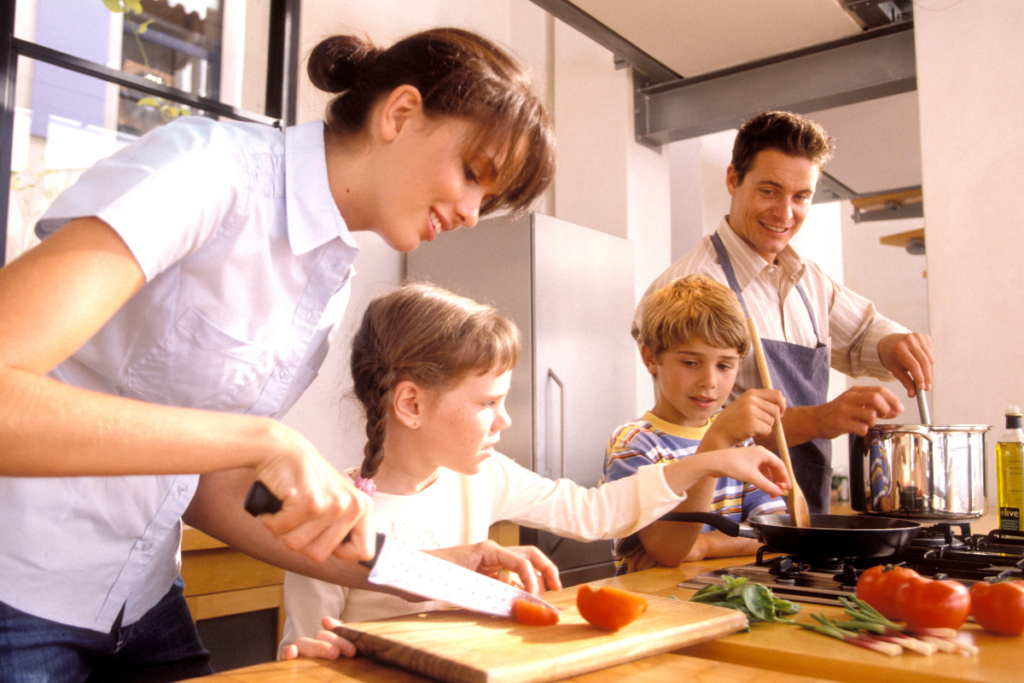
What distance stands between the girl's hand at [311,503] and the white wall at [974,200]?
2164 millimetres

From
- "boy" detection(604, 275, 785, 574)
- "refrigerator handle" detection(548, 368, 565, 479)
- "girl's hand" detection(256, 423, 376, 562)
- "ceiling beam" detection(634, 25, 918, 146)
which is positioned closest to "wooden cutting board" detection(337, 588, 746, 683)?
"girl's hand" detection(256, 423, 376, 562)

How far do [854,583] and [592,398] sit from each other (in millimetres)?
2083

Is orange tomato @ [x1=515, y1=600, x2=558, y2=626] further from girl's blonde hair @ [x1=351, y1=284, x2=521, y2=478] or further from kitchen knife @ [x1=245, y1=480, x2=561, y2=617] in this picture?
girl's blonde hair @ [x1=351, y1=284, x2=521, y2=478]

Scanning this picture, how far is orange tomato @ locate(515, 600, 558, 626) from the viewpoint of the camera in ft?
2.61

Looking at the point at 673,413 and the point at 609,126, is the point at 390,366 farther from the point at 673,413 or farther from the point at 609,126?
the point at 609,126

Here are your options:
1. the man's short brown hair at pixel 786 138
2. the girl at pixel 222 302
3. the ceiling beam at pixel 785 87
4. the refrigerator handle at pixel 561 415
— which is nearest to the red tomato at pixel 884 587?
the girl at pixel 222 302

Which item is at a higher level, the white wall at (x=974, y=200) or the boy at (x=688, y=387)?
the white wall at (x=974, y=200)

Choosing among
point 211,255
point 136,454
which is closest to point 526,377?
point 211,255

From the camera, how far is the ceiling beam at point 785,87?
2645 mm

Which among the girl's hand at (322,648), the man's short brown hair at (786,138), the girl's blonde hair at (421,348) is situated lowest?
the girl's hand at (322,648)

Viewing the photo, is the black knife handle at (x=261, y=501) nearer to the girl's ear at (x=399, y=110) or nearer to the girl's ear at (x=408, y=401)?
the girl's ear at (x=399, y=110)

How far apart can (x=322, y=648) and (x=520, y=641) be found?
181 millimetres

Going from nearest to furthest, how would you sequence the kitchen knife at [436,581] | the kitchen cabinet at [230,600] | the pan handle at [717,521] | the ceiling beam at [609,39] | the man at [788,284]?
1. the kitchen knife at [436,581]
2. the pan handle at [717,521]
3. the man at [788,284]
4. the kitchen cabinet at [230,600]
5. the ceiling beam at [609,39]

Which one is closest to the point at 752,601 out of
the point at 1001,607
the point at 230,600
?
the point at 1001,607
